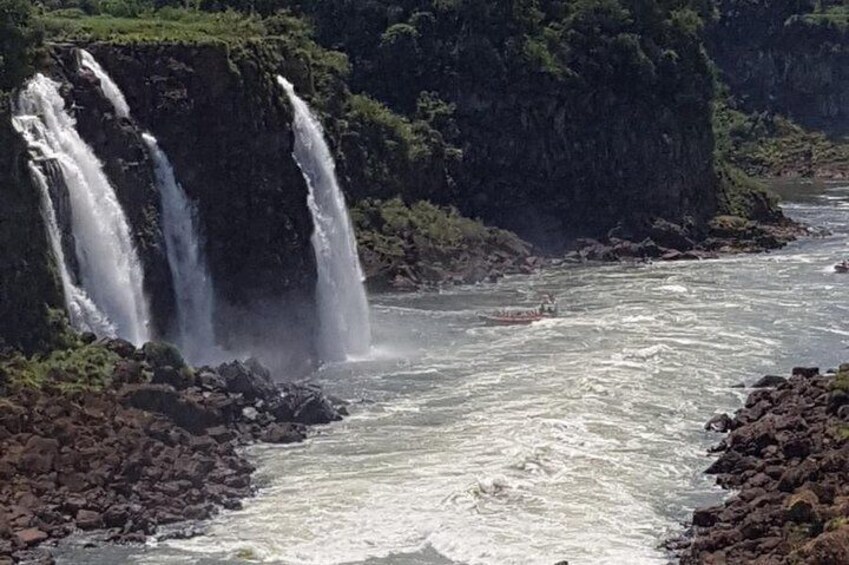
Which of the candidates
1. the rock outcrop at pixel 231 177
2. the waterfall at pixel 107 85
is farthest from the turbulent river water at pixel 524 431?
the waterfall at pixel 107 85

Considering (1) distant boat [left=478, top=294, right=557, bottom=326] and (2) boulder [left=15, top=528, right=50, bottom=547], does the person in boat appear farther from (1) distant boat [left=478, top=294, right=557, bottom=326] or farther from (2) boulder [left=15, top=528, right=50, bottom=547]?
(2) boulder [left=15, top=528, right=50, bottom=547]

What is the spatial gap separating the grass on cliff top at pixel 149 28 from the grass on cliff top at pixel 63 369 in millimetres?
12887

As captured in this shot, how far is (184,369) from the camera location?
46.9m

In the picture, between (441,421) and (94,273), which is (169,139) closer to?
(94,273)

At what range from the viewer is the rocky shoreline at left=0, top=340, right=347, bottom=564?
38.3m

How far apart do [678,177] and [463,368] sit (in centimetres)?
3916

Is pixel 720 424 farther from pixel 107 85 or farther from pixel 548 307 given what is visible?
pixel 107 85

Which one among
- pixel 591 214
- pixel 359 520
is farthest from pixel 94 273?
pixel 591 214

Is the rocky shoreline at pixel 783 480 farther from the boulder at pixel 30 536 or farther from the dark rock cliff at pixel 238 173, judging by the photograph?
the dark rock cliff at pixel 238 173

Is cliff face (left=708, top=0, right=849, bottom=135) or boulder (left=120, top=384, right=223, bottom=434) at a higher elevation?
cliff face (left=708, top=0, right=849, bottom=135)

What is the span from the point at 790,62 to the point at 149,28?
3979 inches

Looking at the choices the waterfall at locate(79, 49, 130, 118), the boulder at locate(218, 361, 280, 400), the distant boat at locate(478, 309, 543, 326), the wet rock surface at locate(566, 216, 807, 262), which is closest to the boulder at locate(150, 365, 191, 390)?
the boulder at locate(218, 361, 280, 400)

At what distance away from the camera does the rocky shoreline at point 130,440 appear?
38312 millimetres

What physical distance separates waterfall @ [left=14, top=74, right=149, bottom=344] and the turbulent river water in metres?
7.16
